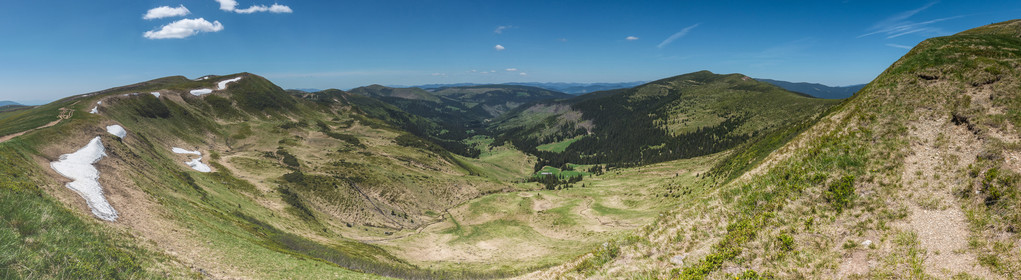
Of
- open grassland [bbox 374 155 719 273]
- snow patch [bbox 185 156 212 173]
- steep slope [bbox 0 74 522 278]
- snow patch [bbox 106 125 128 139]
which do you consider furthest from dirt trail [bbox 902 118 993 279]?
snow patch [bbox 106 125 128 139]

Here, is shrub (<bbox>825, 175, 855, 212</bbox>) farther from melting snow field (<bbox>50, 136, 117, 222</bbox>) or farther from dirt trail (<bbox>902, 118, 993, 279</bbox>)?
melting snow field (<bbox>50, 136, 117, 222</bbox>)

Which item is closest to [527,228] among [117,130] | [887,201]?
[887,201]

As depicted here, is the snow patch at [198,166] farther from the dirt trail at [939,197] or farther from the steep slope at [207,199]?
the dirt trail at [939,197]

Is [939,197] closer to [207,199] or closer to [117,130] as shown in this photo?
[207,199]

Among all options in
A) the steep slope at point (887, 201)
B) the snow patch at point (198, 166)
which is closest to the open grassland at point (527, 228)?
the steep slope at point (887, 201)

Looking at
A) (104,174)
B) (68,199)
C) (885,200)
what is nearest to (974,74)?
(885,200)

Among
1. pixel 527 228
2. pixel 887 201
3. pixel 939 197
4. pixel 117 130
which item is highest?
pixel 117 130
